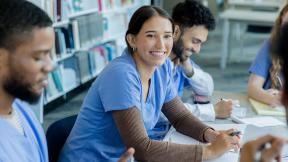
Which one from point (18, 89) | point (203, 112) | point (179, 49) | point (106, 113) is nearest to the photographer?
point (18, 89)

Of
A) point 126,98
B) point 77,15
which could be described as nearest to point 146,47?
point 126,98

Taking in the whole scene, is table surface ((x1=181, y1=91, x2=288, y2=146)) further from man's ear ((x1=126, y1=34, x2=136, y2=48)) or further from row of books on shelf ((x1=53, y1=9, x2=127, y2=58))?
row of books on shelf ((x1=53, y1=9, x2=127, y2=58))

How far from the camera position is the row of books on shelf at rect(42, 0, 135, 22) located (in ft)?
12.3

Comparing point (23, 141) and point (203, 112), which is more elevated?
point (23, 141)

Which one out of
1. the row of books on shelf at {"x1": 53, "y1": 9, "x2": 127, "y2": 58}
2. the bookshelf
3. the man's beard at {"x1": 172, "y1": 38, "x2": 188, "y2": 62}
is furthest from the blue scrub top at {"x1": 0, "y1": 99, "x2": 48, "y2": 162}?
the row of books on shelf at {"x1": 53, "y1": 9, "x2": 127, "y2": 58}

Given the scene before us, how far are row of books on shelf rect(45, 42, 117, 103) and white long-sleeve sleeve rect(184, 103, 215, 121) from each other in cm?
194

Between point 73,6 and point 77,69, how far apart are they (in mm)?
634

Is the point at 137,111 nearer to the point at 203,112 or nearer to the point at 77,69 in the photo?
the point at 203,112

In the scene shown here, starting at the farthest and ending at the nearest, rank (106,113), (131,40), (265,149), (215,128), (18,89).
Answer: (215,128) < (131,40) < (106,113) < (18,89) < (265,149)

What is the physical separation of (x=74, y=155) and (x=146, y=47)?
→ 0.51 metres

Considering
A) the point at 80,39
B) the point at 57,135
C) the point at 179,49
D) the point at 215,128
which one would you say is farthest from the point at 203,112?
the point at 80,39

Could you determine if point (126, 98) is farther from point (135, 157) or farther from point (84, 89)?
point (84, 89)

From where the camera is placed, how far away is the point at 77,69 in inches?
173

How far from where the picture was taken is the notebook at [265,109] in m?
2.03
